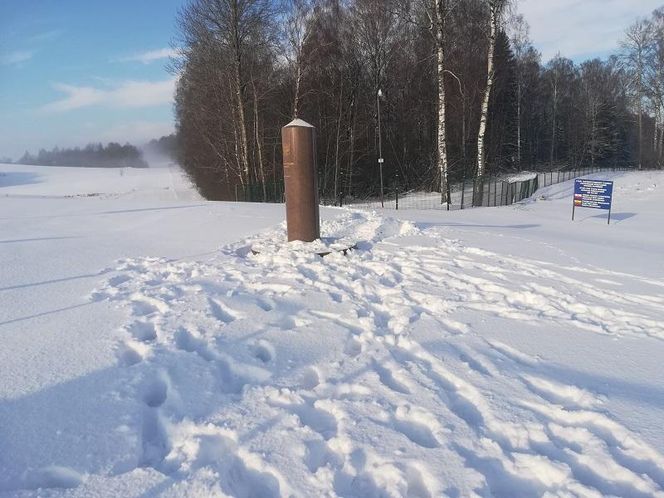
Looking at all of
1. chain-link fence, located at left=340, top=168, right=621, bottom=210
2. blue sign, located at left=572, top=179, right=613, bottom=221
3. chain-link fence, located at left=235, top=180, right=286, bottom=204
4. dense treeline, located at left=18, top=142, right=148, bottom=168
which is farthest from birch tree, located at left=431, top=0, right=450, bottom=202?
dense treeline, located at left=18, top=142, right=148, bottom=168

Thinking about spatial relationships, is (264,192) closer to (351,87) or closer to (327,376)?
(351,87)

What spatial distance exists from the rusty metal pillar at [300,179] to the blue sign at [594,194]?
9.24 m

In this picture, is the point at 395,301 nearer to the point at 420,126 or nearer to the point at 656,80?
the point at 420,126

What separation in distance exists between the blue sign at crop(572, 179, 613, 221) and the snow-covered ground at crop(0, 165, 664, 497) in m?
6.80

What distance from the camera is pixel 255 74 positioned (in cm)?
2364

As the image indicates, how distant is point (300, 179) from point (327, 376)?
15.1 ft

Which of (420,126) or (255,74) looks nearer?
(255,74)

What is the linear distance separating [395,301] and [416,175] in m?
27.5

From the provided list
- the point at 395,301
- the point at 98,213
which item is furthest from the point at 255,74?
the point at 395,301

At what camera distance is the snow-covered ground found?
2.37 meters

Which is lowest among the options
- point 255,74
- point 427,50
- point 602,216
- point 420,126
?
point 602,216

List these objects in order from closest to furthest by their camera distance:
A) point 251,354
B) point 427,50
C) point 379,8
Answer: point 251,354, point 379,8, point 427,50

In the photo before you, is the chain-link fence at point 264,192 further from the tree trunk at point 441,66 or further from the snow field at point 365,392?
the snow field at point 365,392

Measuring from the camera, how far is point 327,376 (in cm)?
336
